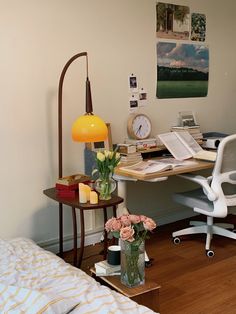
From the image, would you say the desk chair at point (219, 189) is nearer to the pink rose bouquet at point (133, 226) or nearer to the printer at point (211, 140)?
the printer at point (211, 140)

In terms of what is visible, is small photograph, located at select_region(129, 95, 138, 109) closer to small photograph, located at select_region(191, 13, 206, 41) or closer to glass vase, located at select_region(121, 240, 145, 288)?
small photograph, located at select_region(191, 13, 206, 41)

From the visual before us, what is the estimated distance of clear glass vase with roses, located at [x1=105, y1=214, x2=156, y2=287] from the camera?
203 cm

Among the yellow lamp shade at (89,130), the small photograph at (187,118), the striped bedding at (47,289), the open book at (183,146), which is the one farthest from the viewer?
the small photograph at (187,118)

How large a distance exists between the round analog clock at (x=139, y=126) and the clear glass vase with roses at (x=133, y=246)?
65.2 inches

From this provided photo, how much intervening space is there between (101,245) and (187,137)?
1.25m

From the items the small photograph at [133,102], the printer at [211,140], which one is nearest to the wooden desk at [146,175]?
the printer at [211,140]

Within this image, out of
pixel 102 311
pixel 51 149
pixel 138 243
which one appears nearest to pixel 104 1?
pixel 51 149

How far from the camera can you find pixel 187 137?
3805 mm

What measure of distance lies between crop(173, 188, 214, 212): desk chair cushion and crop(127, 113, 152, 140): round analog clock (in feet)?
2.04

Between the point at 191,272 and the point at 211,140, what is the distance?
1352 mm

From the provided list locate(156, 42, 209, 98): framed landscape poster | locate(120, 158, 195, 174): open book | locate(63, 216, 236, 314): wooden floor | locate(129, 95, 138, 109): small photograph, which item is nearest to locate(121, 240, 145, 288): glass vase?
locate(63, 216, 236, 314): wooden floor

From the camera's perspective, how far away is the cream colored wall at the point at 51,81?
3.04 meters

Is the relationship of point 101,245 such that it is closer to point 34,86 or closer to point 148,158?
point 148,158

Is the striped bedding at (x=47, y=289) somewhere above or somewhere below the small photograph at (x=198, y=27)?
below
